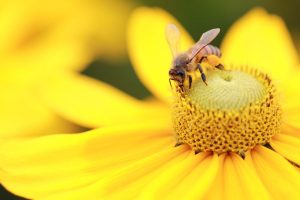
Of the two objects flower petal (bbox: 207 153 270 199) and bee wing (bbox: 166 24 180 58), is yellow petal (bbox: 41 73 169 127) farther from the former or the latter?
flower petal (bbox: 207 153 270 199)

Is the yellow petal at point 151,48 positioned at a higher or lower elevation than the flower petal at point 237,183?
higher

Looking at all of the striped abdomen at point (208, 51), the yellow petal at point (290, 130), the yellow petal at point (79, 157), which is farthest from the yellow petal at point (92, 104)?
the yellow petal at point (290, 130)

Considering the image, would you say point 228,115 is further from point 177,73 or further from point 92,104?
point 92,104

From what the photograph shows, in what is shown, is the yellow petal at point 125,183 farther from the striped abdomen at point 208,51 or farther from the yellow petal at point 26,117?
the yellow petal at point 26,117

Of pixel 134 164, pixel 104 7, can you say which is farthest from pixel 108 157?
pixel 104 7

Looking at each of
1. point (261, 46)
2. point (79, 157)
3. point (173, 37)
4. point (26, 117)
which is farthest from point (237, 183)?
point (26, 117)
